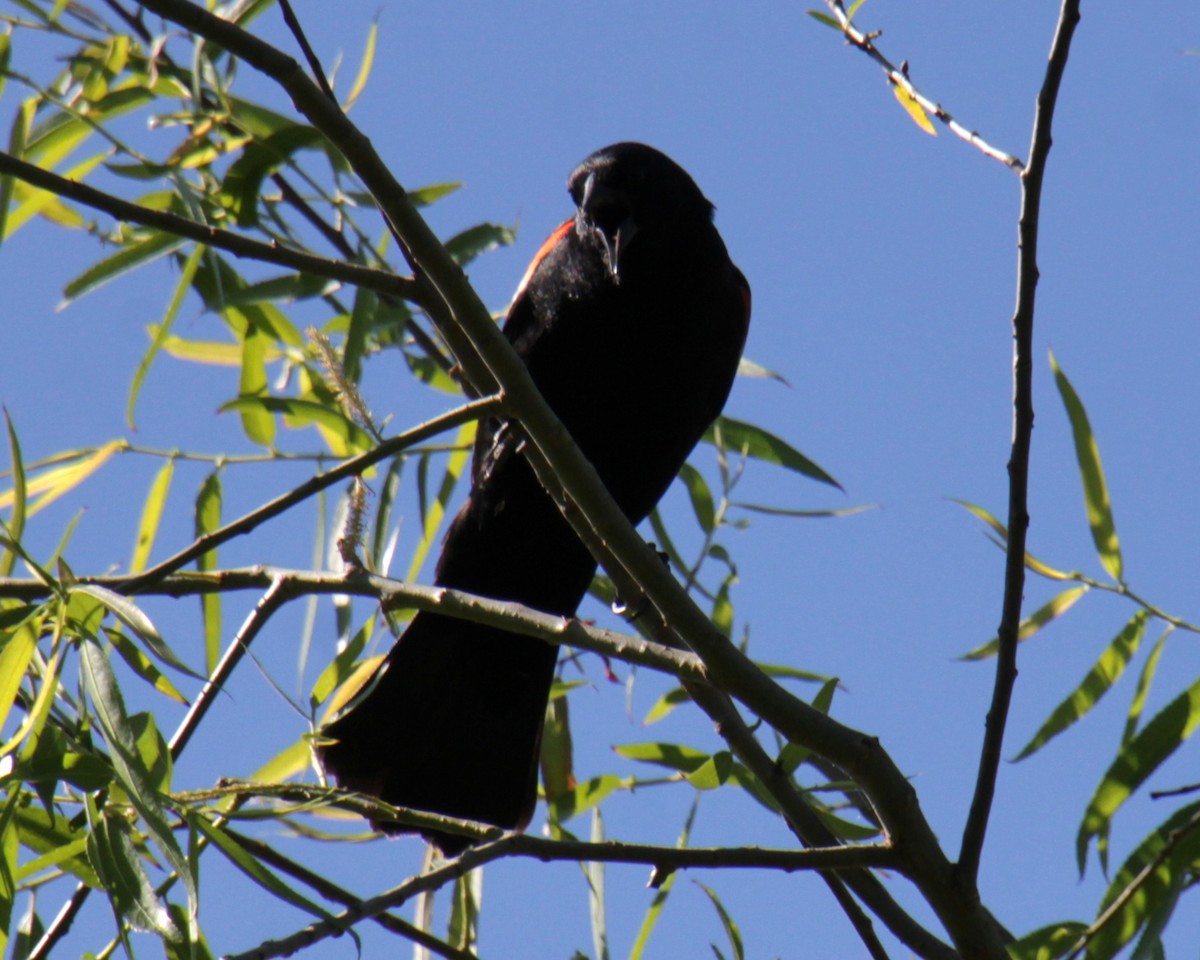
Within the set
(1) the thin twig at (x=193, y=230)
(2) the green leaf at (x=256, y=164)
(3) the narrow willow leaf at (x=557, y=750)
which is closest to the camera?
(1) the thin twig at (x=193, y=230)

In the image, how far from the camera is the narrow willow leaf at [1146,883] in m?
1.75

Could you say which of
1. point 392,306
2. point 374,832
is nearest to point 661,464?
point 392,306

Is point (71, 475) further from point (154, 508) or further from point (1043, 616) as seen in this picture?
point (1043, 616)

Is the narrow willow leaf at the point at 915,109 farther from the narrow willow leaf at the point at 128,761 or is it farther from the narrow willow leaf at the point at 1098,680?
the narrow willow leaf at the point at 128,761

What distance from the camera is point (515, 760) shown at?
3.00 m

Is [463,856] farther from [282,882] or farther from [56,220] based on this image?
[56,220]

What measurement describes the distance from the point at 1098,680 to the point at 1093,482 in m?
0.32

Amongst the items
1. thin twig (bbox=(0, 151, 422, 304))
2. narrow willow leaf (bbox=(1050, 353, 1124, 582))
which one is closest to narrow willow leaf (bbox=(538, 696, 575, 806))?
narrow willow leaf (bbox=(1050, 353, 1124, 582))

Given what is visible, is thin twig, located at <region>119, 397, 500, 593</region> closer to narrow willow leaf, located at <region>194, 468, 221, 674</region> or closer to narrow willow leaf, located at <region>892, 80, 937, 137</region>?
narrow willow leaf, located at <region>892, 80, 937, 137</region>

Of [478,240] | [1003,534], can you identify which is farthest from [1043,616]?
[478,240]

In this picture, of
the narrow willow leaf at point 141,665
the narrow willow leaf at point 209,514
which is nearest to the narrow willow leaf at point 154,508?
the narrow willow leaf at point 209,514

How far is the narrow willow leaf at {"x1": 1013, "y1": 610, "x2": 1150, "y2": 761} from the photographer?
2.24 m

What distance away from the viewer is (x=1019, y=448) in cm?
166

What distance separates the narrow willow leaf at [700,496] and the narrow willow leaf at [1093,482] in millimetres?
730
